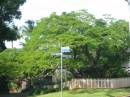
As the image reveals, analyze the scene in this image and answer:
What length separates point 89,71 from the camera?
32.9 metres

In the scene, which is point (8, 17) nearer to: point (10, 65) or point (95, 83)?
point (10, 65)

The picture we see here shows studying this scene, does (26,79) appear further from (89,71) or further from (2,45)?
(2,45)

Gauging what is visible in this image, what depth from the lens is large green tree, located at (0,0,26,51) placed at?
4075 centimetres

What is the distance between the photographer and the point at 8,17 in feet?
138

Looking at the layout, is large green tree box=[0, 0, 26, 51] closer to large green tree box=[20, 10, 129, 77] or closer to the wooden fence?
large green tree box=[20, 10, 129, 77]

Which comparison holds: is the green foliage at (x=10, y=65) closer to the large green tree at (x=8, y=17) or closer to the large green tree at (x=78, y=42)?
the large green tree at (x=78, y=42)

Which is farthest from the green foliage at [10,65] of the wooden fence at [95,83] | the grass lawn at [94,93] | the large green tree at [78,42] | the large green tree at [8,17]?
the large green tree at [8,17]

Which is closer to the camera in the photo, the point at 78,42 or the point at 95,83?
the point at 78,42

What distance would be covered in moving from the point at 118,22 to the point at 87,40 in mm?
3742

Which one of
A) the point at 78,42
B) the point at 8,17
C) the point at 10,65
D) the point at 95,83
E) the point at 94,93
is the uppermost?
the point at 8,17

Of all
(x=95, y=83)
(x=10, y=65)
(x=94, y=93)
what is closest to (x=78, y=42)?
(x=95, y=83)

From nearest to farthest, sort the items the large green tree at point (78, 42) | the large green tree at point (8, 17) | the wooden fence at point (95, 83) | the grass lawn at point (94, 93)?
the grass lawn at point (94, 93) < the large green tree at point (78, 42) < the wooden fence at point (95, 83) < the large green tree at point (8, 17)

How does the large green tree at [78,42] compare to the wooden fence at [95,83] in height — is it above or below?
above

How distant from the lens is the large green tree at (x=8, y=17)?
134ft
